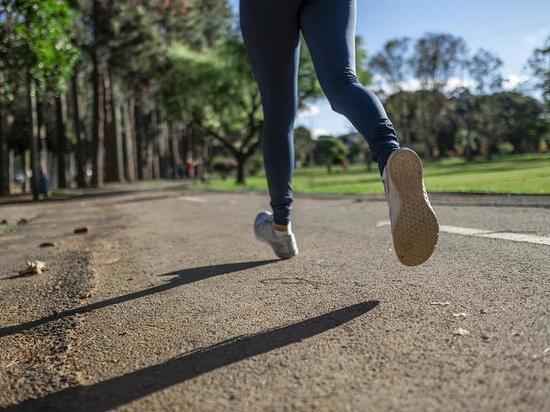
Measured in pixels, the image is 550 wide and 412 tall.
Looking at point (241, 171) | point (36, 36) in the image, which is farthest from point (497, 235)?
point (241, 171)

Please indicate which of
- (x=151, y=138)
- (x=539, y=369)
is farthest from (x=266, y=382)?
(x=151, y=138)

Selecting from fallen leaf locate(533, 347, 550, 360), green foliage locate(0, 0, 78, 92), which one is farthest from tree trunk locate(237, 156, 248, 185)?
fallen leaf locate(533, 347, 550, 360)

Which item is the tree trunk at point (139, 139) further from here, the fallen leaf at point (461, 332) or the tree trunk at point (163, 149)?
the fallen leaf at point (461, 332)

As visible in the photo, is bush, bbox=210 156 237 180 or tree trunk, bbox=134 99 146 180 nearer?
tree trunk, bbox=134 99 146 180

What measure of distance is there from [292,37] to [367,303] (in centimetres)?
136

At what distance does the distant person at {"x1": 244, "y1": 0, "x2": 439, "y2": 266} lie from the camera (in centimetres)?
190

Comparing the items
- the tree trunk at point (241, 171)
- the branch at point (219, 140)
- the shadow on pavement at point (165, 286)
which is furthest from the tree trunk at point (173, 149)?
the shadow on pavement at point (165, 286)

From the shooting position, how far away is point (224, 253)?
344 centimetres

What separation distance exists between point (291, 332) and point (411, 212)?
0.59m

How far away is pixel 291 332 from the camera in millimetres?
1673

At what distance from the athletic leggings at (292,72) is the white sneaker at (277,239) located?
75 millimetres

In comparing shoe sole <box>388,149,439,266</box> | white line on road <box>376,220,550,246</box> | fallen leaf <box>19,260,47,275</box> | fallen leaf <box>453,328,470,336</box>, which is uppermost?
shoe sole <box>388,149,439,266</box>

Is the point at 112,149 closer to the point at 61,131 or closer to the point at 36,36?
the point at 61,131

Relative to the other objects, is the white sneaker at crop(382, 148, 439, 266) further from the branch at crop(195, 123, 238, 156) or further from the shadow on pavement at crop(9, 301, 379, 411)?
the branch at crop(195, 123, 238, 156)
